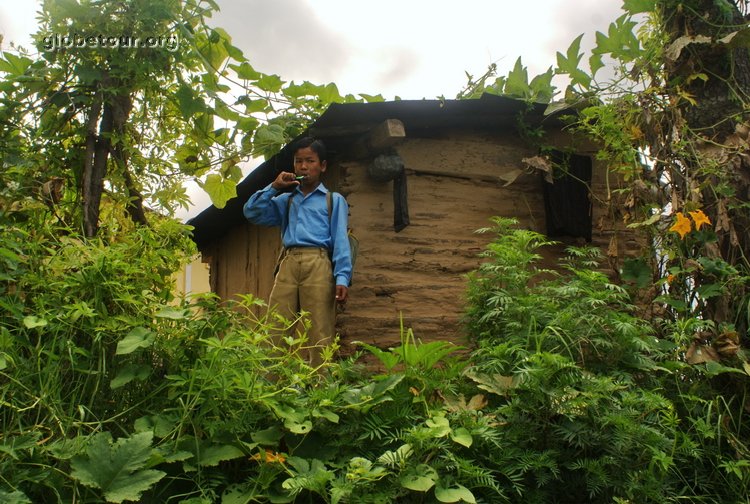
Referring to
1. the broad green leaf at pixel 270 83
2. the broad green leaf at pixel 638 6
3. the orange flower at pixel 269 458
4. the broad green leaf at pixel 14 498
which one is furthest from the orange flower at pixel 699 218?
the broad green leaf at pixel 14 498

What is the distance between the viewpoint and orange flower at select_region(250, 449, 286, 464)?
2.57 metres

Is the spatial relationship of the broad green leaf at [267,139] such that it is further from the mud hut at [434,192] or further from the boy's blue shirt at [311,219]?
the mud hut at [434,192]

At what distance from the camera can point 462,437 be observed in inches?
104

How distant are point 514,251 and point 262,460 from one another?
167cm

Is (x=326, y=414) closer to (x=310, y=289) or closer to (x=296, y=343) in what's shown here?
(x=296, y=343)

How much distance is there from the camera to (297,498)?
104 inches

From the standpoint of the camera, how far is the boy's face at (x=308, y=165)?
4629 millimetres

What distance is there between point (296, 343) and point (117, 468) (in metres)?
1.11

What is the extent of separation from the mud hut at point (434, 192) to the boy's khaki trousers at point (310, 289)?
58cm

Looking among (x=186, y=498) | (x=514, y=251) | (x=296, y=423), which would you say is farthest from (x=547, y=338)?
(x=186, y=498)

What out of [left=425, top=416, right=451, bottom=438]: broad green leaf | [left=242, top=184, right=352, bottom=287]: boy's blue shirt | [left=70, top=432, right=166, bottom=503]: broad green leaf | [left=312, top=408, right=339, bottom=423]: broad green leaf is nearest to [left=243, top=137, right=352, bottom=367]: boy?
[left=242, top=184, right=352, bottom=287]: boy's blue shirt

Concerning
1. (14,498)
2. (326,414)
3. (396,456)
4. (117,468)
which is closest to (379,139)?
(326,414)

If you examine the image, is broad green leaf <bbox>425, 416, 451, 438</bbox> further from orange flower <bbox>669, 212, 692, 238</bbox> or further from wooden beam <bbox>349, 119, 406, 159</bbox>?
wooden beam <bbox>349, 119, 406, 159</bbox>

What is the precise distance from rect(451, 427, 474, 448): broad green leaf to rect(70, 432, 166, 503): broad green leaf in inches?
41.5
